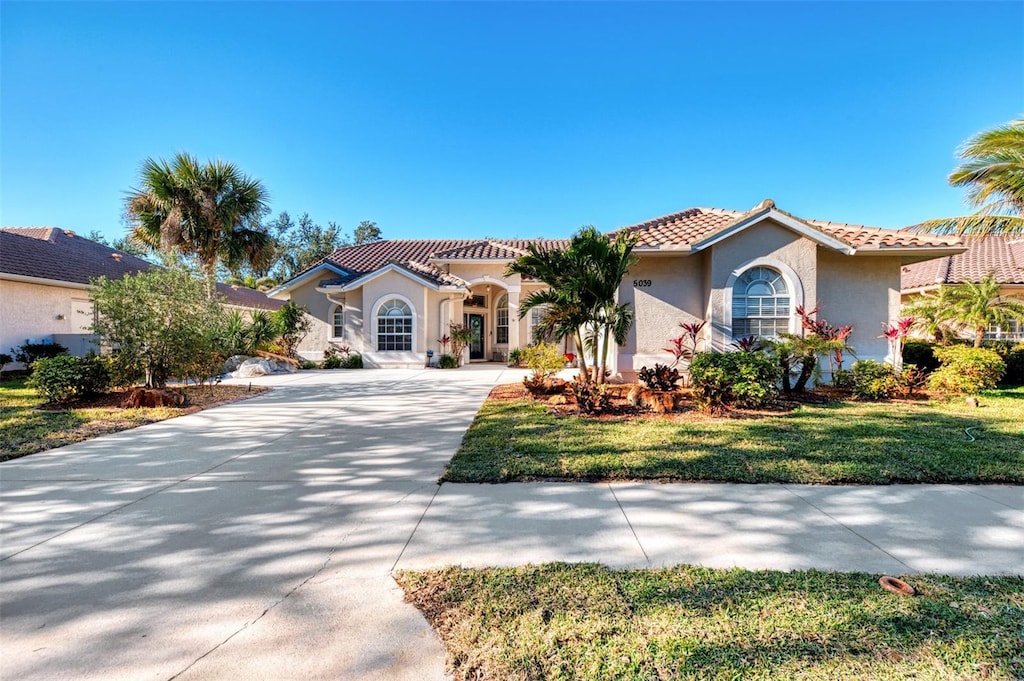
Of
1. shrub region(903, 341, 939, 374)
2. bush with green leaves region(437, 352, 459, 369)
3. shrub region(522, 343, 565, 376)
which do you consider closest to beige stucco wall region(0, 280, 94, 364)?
bush with green leaves region(437, 352, 459, 369)

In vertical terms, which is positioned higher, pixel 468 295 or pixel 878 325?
pixel 468 295

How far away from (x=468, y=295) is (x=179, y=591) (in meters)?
16.9

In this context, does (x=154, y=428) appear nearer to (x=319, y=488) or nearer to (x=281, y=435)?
(x=281, y=435)

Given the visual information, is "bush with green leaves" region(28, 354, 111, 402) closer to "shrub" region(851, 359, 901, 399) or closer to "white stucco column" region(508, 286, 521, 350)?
"white stucco column" region(508, 286, 521, 350)

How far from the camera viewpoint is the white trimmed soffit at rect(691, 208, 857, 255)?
10406 mm

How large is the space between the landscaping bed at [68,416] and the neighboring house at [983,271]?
21640mm

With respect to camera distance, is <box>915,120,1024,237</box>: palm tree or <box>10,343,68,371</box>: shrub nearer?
<box>915,120,1024,237</box>: palm tree

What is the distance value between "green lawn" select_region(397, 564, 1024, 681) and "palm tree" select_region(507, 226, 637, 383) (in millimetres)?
6624

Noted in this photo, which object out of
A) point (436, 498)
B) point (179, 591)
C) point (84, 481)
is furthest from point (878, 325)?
point (84, 481)

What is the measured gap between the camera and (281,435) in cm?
686

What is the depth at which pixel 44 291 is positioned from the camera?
49.8 ft

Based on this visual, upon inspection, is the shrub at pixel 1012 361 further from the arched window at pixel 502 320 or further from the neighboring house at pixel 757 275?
the arched window at pixel 502 320

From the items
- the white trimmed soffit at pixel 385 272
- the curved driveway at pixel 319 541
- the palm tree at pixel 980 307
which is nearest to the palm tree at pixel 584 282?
the curved driveway at pixel 319 541

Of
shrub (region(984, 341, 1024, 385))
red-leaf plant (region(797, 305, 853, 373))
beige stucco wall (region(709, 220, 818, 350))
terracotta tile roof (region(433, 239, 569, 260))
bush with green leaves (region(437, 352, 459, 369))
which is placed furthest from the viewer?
terracotta tile roof (region(433, 239, 569, 260))
